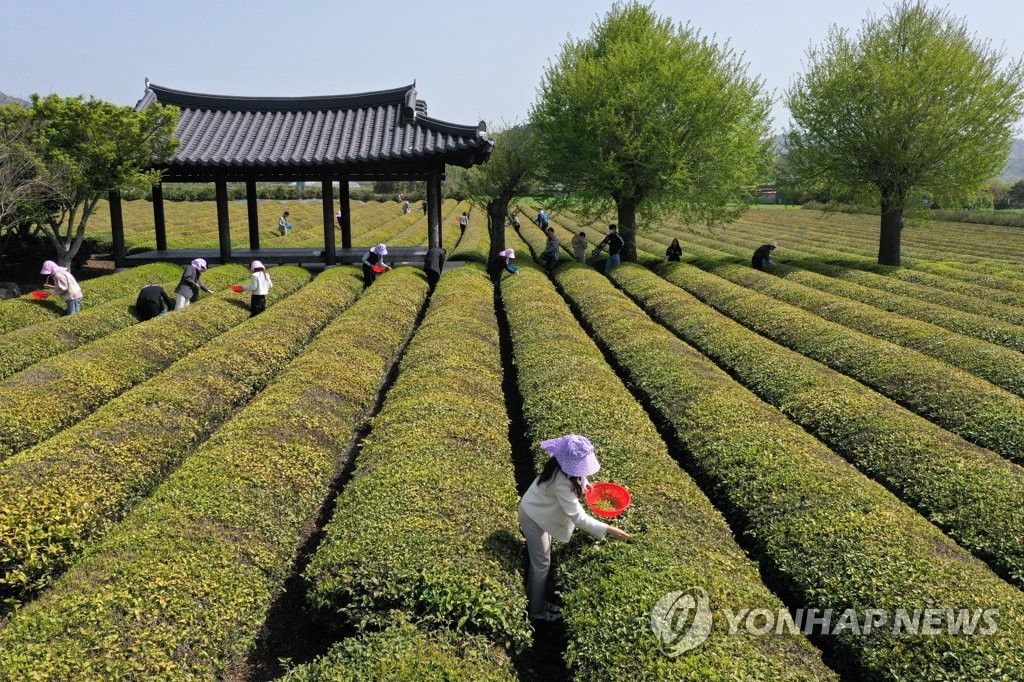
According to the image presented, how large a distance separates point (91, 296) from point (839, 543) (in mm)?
21520

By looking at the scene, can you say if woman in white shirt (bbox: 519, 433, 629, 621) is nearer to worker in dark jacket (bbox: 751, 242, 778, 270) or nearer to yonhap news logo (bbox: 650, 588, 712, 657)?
yonhap news logo (bbox: 650, 588, 712, 657)

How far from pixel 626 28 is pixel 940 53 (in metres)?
13.3

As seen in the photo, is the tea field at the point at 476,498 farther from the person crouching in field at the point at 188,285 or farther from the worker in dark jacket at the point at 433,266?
the worker in dark jacket at the point at 433,266

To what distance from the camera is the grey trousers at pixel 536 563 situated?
24.1 feet

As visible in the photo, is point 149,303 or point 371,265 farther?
point 371,265

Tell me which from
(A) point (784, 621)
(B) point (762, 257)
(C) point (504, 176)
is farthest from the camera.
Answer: (C) point (504, 176)

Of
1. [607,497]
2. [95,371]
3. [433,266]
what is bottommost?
[607,497]

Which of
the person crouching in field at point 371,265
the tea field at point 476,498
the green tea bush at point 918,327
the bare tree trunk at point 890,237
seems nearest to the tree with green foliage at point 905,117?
the bare tree trunk at point 890,237

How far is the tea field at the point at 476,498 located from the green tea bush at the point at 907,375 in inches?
2.6

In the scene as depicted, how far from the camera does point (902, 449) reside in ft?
34.2

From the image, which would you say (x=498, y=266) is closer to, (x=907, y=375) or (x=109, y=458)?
(x=907, y=375)

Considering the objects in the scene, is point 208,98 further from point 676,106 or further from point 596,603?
point 596,603

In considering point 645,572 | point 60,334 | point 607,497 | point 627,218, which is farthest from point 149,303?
point 627,218

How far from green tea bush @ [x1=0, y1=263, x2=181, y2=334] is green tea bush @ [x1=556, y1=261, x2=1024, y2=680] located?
53.7ft
